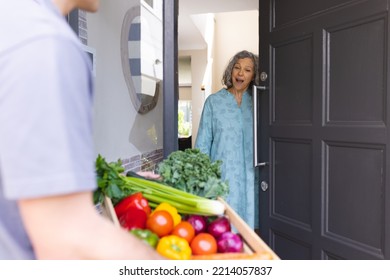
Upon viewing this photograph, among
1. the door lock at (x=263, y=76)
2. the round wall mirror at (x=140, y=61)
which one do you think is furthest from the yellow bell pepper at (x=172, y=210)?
the door lock at (x=263, y=76)

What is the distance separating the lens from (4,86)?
0.46 metres

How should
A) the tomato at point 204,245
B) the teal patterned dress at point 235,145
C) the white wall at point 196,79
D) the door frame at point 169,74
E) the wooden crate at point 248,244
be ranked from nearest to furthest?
1. the wooden crate at point 248,244
2. the tomato at point 204,245
3. the door frame at point 169,74
4. the teal patterned dress at point 235,145
5. the white wall at point 196,79

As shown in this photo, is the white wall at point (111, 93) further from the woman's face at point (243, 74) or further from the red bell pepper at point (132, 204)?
the woman's face at point (243, 74)

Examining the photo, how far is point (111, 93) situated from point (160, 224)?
91 cm

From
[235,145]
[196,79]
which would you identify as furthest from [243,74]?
[196,79]

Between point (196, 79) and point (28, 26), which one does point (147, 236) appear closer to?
point (28, 26)

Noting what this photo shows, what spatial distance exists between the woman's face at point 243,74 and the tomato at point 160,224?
79.1 inches

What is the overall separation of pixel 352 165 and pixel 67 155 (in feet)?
5.40

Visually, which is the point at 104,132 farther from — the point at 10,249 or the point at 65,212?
the point at 65,212

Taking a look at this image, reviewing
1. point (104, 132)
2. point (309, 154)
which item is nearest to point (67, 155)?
point (104, 132)

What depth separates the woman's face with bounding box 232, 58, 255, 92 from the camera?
283 cm

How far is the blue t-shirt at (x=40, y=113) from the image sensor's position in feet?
1.49

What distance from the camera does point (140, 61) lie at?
2006mm

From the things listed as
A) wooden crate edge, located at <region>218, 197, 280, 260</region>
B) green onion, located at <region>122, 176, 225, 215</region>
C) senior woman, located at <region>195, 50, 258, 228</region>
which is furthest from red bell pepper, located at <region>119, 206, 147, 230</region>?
senior woman, located at <region>195, 50, 258, 228</region>
